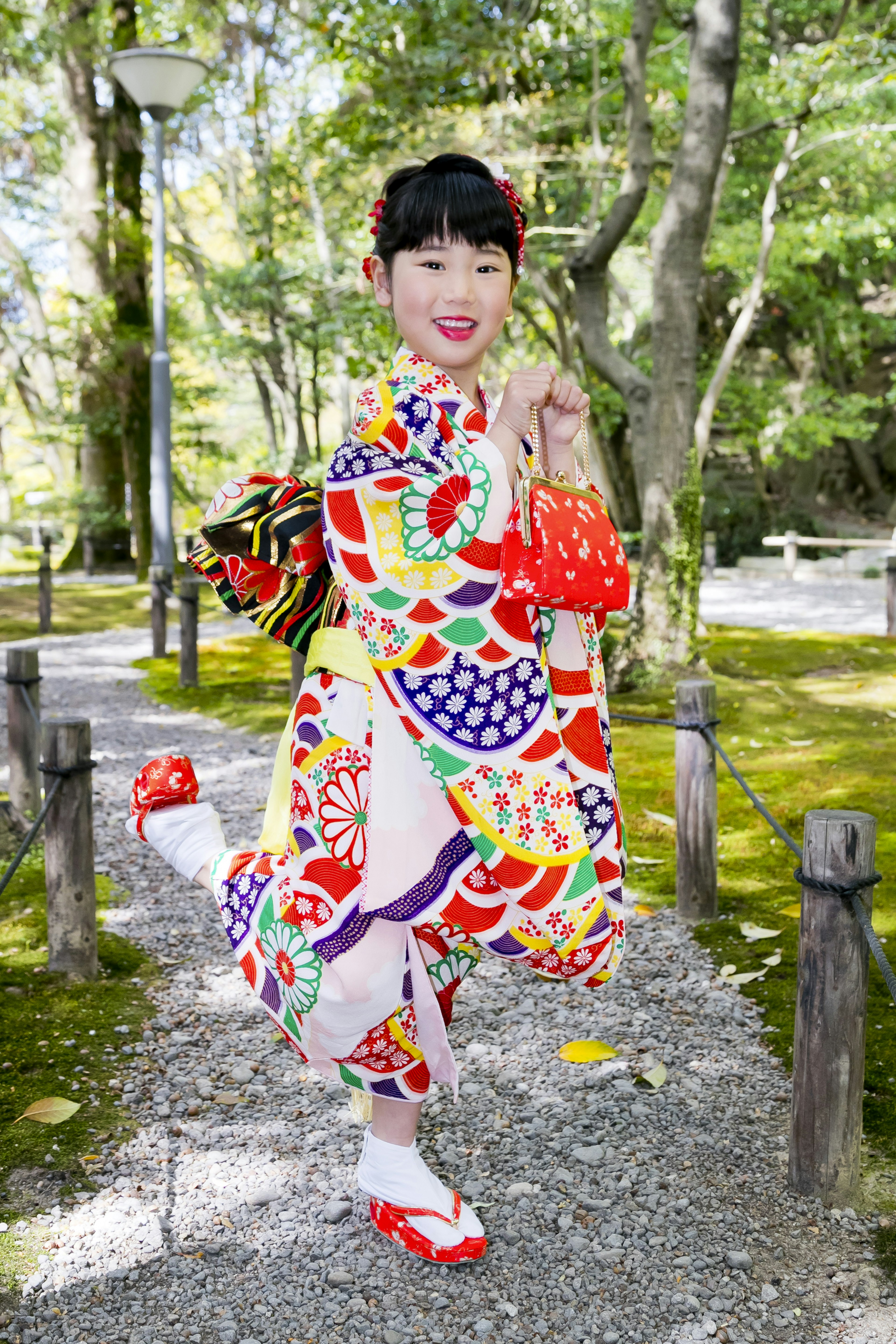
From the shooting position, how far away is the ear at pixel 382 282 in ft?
6.75

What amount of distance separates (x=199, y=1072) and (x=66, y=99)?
15879 mm

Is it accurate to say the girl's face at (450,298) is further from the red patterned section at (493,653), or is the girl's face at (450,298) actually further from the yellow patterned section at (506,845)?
the yellow patterned section at (506,845)

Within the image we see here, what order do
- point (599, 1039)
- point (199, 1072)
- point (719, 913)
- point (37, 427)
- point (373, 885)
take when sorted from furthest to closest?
point (37, 427), point (719, 913), point (599, 1039), point (199, 1072), point (373, 885)

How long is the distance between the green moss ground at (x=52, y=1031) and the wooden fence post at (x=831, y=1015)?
1.52 meters

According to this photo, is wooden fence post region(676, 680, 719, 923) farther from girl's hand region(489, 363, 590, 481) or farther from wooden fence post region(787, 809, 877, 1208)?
girl's hand region(489, 363, 590, 481)

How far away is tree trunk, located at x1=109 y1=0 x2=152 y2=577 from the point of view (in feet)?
46.9

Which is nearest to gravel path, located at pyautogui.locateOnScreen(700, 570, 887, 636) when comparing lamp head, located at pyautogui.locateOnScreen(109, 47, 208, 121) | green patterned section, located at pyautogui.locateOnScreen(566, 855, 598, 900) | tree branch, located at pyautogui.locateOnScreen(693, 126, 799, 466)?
tree branch, located at pyautogui.locateOnScreen(693, 126, 799, 466)

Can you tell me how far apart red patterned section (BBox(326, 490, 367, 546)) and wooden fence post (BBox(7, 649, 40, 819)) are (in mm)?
2809

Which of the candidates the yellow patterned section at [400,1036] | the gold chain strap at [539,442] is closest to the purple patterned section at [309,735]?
the yellow patterned section at [400,1036]

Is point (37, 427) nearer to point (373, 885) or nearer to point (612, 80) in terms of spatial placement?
point (612, 80)

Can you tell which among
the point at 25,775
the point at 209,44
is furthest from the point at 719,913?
the point at 209,44

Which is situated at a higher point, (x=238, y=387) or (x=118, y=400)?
(x=238, y=387)

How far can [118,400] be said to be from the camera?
15625 mm

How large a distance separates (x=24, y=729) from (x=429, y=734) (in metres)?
3.42
